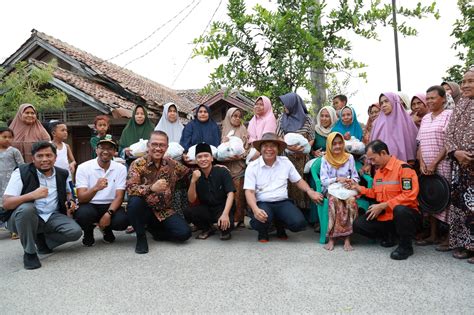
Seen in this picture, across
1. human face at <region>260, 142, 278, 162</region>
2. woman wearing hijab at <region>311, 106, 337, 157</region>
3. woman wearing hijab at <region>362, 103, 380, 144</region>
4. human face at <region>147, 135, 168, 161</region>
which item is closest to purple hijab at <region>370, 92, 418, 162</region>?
woman wearing hijab at <region>311, 106, 337, 157</region>

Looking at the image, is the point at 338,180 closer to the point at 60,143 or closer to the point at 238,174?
the point at 238,174

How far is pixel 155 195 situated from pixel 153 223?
0.42 m

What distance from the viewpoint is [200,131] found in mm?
5289

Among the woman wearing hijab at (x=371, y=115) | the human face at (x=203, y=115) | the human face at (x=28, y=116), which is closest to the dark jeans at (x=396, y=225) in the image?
the woman wearing hijab at (x=371, y=115)

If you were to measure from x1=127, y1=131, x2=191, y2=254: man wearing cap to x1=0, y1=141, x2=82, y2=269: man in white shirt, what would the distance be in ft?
2.18

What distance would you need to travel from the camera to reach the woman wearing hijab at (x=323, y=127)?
4.96 metres

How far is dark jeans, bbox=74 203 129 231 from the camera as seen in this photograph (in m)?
4.19

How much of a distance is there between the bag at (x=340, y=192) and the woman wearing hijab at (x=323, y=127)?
2.75ft

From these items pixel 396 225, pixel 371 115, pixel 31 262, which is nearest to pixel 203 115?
pixel 371 115

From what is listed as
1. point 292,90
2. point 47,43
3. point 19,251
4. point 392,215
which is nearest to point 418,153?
point 392,215

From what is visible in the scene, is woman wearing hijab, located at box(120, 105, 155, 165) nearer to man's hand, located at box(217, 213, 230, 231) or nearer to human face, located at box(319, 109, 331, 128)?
man's hand, located at box(217, 213, 230, 231)

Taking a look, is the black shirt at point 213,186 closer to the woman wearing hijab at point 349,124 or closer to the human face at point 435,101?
the woman wearing hijab at point 349,124

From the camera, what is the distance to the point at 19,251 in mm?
4281

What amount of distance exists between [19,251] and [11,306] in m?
1.79
